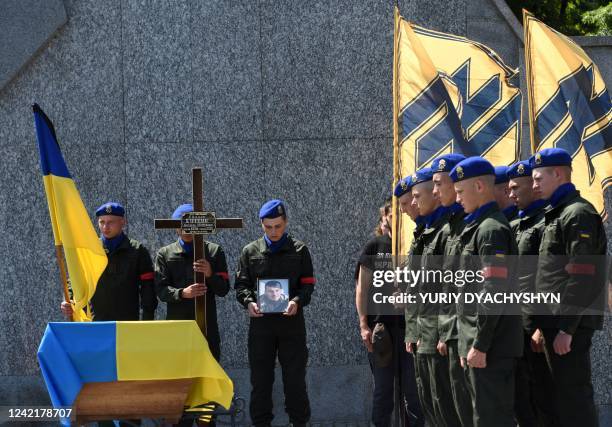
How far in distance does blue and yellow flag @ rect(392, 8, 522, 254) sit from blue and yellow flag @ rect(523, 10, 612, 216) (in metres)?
0.25

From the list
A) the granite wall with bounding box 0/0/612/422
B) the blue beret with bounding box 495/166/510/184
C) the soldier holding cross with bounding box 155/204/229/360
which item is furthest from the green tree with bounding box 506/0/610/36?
the soldier holding cross with bounding box 155/204/229/360

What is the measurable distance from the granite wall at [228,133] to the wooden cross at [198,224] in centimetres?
181

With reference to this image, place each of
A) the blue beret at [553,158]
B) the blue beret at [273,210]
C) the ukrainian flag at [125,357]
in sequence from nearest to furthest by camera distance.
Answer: the ukrainian flag at [125,357] → the blue beret at [553,158] → the blue beret at [273,210]

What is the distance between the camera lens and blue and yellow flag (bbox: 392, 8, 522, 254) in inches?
312

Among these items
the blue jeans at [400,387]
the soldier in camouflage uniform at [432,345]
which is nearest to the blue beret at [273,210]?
the blue jeans at [400,387]

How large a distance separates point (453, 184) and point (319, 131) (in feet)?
10.6

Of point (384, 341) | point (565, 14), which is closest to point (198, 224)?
point (384, 341)

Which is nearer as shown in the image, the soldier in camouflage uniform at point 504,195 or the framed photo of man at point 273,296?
the soldier in camouflage uniform at point 504,195

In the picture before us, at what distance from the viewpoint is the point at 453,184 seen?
20.3 feet

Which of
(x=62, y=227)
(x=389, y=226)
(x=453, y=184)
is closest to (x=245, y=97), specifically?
(x=389, y=226)

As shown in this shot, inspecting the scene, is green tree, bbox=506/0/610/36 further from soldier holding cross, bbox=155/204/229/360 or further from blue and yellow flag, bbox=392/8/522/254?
soldier holding cross, bbox=155/204/229/360

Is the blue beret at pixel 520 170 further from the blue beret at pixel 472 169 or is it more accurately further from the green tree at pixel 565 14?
the green tree at pixel 565 14

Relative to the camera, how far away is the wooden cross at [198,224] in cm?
725

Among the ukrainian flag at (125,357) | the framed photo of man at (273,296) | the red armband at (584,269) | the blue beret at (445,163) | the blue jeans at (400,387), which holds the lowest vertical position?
the blue jeans at (400,387)
